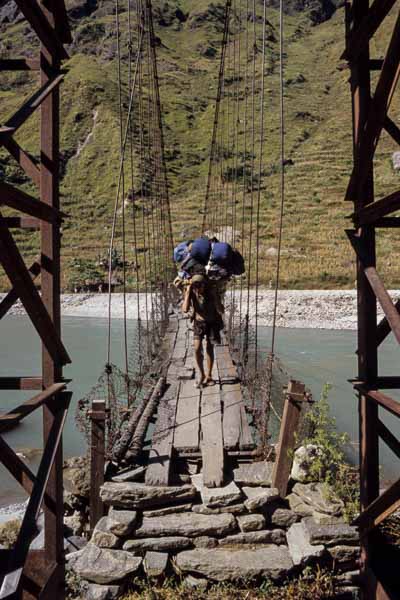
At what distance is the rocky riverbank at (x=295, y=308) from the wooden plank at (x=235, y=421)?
33.1 feet

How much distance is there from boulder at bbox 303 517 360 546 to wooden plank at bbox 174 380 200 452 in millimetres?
805

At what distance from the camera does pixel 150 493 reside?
271 centimetres

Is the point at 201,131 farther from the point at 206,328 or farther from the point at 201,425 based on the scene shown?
the point at 201,425

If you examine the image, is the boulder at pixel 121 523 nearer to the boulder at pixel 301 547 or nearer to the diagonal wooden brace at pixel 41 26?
the boulder at pixel 301 547

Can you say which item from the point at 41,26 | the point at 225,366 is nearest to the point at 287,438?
the point at 41,26

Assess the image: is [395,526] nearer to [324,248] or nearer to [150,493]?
[150,493]

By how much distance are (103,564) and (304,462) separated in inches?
40.6

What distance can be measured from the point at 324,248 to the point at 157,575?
19842mm

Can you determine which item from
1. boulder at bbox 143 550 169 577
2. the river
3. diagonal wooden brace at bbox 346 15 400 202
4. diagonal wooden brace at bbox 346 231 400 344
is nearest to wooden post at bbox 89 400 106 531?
boulder at bbox 143 550 169 577

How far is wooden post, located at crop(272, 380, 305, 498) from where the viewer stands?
282 cm

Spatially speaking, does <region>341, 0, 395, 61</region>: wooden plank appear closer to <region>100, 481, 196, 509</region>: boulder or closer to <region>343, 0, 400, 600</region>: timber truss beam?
<region>343, 0, 400, 600</region>: timber truss beam

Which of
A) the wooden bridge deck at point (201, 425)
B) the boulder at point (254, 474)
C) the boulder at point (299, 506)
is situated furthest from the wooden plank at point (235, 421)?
the boulder at point (299, 506)

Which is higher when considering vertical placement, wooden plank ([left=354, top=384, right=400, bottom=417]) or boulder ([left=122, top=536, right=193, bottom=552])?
wooden plank ([left=354, top=384, right=400, bottom=417])

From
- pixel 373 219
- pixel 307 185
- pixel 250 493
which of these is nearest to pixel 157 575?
pixel 250 493
